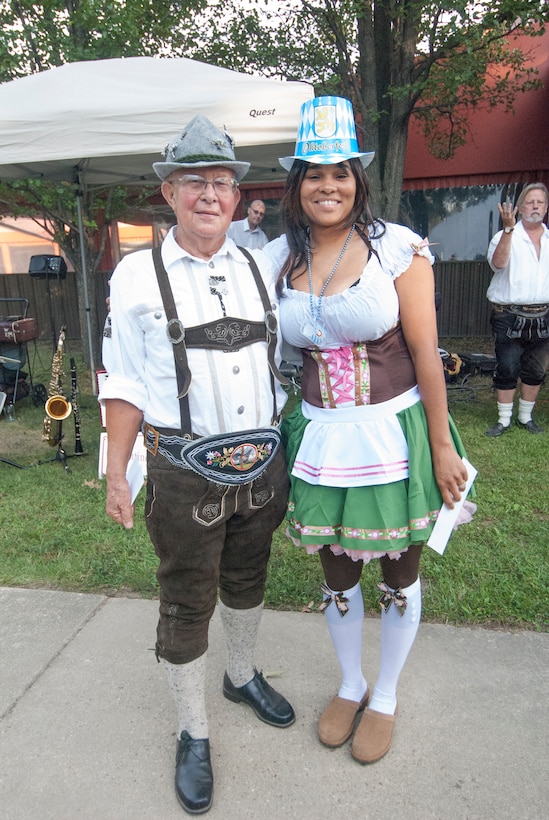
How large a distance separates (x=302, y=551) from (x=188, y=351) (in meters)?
1.92

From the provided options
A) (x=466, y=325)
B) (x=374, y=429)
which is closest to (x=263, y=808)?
(x=374, y=429)

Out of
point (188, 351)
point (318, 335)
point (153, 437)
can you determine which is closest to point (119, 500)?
point (153, 437)

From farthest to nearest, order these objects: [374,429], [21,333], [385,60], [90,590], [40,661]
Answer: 1. [385,60]
2. [21,333]
3. [90,590]
4. [40,661]
5. [374,429]

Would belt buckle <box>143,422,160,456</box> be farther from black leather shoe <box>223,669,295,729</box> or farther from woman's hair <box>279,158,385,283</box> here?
black leather shoe <box>223,669,295,729</box>

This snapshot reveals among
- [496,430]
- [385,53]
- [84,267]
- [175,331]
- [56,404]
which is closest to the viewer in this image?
[175,331]

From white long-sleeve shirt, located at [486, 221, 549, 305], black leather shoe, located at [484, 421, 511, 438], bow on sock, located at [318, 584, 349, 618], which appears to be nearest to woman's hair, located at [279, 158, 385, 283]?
bow on sock, located at [318, 584, 349, 618]

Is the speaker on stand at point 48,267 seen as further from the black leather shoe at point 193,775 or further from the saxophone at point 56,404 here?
the black leather shoe at point 193,775

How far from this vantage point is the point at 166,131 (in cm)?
438

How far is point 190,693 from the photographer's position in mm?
1967

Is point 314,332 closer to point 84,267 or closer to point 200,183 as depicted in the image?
point 200,183

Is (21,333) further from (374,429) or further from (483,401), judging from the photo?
(374,429)

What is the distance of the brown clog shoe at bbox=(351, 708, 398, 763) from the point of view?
6.51 ft

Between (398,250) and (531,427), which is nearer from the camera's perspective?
(398,250)

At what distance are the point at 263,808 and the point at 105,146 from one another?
13.6ft
